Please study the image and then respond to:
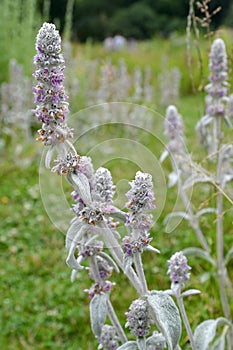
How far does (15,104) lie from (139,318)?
3.80 meters

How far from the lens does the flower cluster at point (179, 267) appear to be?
137 cm

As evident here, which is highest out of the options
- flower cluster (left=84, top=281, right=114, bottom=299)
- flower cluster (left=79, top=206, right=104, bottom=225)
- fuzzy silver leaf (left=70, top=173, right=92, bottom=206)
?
fuzzy silver leaf (left=70, top=173, right=92, bottom=206)

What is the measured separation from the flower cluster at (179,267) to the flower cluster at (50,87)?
1.58 feet

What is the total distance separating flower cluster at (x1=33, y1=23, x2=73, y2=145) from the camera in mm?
1060

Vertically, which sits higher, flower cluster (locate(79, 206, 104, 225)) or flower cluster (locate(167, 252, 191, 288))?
flower cluster (locate(79, 206, 104, 225))

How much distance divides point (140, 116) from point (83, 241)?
385cm

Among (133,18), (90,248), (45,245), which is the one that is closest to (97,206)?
(90,248)

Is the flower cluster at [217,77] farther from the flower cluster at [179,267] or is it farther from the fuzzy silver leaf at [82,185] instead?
the fuzzy silver leaf at [82,185]

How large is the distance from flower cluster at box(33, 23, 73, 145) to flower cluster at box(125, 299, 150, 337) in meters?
0.46

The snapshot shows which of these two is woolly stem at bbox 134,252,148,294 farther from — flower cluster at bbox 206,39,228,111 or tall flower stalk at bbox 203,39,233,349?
flower cluster at bbox 206,39,228,111

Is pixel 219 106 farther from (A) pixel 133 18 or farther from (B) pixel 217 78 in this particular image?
(A) pixel 133 18

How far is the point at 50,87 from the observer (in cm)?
109

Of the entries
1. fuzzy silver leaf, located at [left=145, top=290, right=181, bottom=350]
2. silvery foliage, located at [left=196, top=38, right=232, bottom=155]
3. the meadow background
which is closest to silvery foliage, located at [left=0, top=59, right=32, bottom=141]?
the meadow background

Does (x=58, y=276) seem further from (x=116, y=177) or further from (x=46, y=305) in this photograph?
(x=116, y=177)
